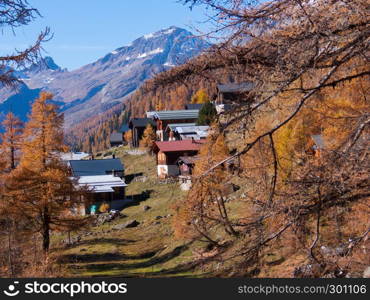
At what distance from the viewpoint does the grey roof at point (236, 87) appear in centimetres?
571

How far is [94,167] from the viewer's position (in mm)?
65312

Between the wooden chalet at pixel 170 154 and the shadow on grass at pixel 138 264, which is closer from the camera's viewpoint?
the shadow on grass at pixel 138 264

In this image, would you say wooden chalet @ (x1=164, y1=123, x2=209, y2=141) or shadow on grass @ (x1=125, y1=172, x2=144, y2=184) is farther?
shadow on grass @ (x1=125, y1=172, x2=144, y2=184)

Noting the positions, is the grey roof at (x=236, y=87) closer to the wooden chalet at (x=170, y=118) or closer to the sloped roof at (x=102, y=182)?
the sloped roof at (x=102, y=182)

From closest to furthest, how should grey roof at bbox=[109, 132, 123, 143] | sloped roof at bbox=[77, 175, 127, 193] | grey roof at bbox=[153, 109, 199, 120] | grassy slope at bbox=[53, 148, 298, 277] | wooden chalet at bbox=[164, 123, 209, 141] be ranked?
grassy slope at bbox=[53, 148, 298, 277]
sloped roof at bbox=[77, 175, 127, 193]
wooden chalet at bbox=[164, 123, 209, 141]
grey roof at bbox=[153, 109, 199, 120]
grey roof at bbox=[109, 132, 123, 143]

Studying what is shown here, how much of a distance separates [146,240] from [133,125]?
56656mm

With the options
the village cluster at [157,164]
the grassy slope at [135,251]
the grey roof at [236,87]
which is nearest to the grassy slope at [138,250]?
the grassy slope at [135,251]

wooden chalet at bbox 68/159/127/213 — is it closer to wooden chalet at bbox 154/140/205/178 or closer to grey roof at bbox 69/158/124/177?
grey roof at bbox 69/158/124/177

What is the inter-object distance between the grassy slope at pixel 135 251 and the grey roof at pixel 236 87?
49.5ft

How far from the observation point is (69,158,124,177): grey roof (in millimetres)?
63688

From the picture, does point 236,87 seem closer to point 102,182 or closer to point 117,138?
point 102,182

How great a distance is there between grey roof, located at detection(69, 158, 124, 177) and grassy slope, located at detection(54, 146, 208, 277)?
16.0 metres

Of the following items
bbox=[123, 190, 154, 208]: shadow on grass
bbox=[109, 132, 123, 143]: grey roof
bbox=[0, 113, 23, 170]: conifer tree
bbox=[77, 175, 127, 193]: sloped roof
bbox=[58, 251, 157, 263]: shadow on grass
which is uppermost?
bbox=[109, 132, 123, 143]: grey roof

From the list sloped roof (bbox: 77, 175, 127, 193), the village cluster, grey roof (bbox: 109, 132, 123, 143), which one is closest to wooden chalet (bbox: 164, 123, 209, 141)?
the village cluster
